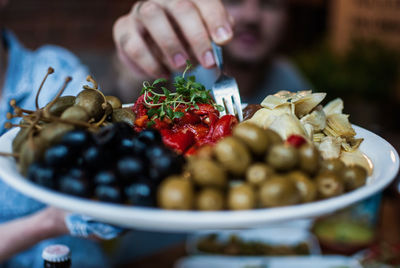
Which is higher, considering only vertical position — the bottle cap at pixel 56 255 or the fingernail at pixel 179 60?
the fingernail at pixel 179 60

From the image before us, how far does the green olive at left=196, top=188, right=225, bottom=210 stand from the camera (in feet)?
2.63

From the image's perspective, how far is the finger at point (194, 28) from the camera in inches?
60.0

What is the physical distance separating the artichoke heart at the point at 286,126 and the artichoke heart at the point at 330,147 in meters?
0.07

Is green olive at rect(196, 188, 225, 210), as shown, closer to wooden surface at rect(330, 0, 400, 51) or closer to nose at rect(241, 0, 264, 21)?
nose at rect(241, 0, 264, 21)

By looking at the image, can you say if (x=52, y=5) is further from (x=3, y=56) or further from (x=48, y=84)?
(x=48, y=84)

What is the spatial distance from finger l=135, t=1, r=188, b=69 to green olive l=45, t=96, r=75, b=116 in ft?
1.75

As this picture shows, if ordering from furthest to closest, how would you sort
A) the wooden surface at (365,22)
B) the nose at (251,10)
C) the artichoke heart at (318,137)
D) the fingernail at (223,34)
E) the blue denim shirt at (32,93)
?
the wooden surface at (365,22) → the nose at (251,10) → the blue denim shirt at (32,93) → the fingernail at (223,34) → the artichoke heart at (318,137)

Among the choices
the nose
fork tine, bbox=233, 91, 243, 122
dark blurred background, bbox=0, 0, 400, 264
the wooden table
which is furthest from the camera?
dark blurred background, bbox=0, 0, 400, 264

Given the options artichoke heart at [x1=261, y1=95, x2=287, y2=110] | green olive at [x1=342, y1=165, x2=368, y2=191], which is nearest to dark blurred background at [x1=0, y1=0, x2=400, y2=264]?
artichoke heart at [x1=261, y1=95, x2=287, y2=110]

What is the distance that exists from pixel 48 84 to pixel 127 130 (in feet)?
4.49

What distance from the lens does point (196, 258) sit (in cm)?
235

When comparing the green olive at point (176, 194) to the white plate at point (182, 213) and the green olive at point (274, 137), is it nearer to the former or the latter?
the white plate at point (182, 213)

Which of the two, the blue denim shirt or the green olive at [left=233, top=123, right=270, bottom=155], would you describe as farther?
the blue denim shirt

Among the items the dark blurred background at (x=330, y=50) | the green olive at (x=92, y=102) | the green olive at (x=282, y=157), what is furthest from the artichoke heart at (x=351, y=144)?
the dark blurred background at (x=330, y=50)
